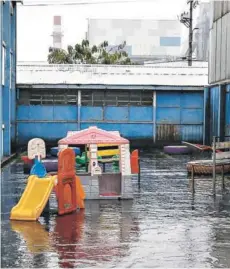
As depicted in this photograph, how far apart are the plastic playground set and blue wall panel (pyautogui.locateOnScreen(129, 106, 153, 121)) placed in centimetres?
2063

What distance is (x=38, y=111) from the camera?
36.2 m

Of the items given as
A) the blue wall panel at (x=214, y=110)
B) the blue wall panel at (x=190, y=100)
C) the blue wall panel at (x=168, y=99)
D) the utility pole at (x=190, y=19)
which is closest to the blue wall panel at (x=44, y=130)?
the blue wall panel at (x=168, y=99)

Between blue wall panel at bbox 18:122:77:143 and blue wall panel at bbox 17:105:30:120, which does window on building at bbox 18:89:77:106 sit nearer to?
blue wall panel at bbox 17:105:30:120

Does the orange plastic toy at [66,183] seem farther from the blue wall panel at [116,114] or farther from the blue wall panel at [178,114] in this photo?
the blue wall panel at [178,114]

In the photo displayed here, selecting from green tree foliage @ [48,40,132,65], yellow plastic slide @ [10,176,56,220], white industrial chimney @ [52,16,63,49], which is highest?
white industrial chimney @ [52,16,63,49]

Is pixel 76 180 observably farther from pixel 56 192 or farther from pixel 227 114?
pixel 227 114

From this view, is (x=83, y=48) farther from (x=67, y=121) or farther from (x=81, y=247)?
(x=81, y=247)

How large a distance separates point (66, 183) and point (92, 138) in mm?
1780

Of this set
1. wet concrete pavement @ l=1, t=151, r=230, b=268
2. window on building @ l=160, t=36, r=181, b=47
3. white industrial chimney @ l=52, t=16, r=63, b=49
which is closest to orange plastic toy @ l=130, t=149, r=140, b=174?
wet concrete pavement @ l=1, t=151, r=230, b=268

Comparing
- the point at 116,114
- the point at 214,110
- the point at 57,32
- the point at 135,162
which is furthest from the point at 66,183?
the point at 57,32

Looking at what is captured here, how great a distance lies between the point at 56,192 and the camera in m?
11.8

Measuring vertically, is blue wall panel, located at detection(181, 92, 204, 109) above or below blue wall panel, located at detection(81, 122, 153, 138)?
above

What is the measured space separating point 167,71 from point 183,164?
19036mm

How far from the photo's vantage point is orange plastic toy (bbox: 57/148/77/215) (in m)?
11.8
